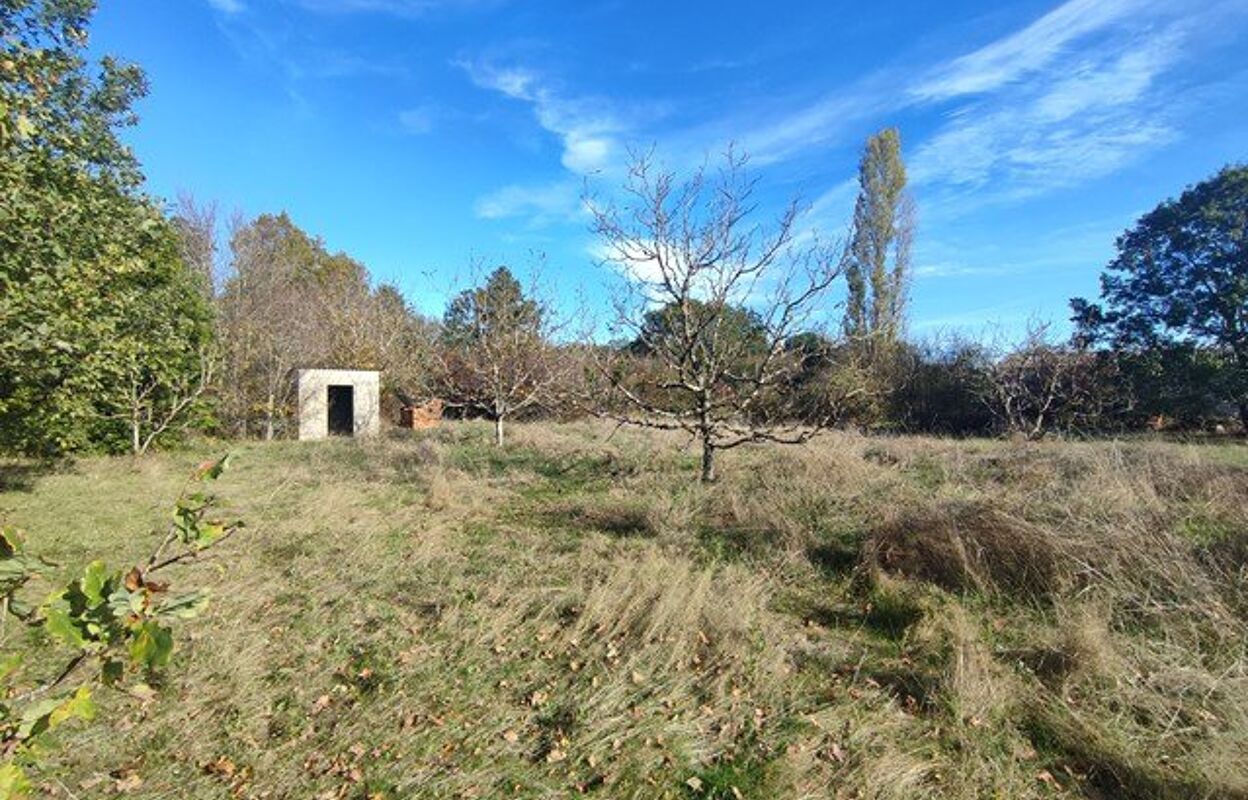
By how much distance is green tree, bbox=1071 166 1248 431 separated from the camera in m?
18.6

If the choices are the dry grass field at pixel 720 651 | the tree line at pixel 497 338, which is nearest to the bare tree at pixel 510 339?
the tree line at pixel 497 338

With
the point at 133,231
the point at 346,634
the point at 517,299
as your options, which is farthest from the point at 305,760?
the point at 517,299

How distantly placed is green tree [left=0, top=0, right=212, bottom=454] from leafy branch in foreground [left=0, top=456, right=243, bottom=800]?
2230 mm

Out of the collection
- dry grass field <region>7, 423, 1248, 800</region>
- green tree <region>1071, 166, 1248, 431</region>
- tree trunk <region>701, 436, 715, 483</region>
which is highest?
green tree <region>1071, 166, 1248, 431</region>

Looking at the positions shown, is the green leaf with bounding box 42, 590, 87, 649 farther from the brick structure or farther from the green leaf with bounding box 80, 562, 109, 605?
the brick structure

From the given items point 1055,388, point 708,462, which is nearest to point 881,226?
point 1055,388

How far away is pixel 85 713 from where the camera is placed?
1.03 meters

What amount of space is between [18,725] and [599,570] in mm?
4516

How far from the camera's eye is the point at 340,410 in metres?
20.4

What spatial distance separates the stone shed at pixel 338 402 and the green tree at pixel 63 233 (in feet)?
27.0

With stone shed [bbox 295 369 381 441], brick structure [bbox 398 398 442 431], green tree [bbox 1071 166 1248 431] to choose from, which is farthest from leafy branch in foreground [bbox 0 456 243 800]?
green tree [bbox 1071 166 1248 431]

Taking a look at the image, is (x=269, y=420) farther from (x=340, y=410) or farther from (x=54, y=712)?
(x=54, y=712)

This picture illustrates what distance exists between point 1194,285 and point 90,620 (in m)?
26.7

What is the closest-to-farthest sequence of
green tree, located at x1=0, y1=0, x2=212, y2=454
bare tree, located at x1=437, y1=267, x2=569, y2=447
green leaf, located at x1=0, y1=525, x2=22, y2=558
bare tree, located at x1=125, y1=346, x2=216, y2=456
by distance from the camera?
green leaf, located at x1=0, y1=525, x2=22, y2=558
green tree, located at x1=0, y1=0, x2=212, y2=454
bare tree, located at x1=125, y1=346, x2=216, y2=456
bare tree, located at x1=437, y1=267, x2=569, y2=447
